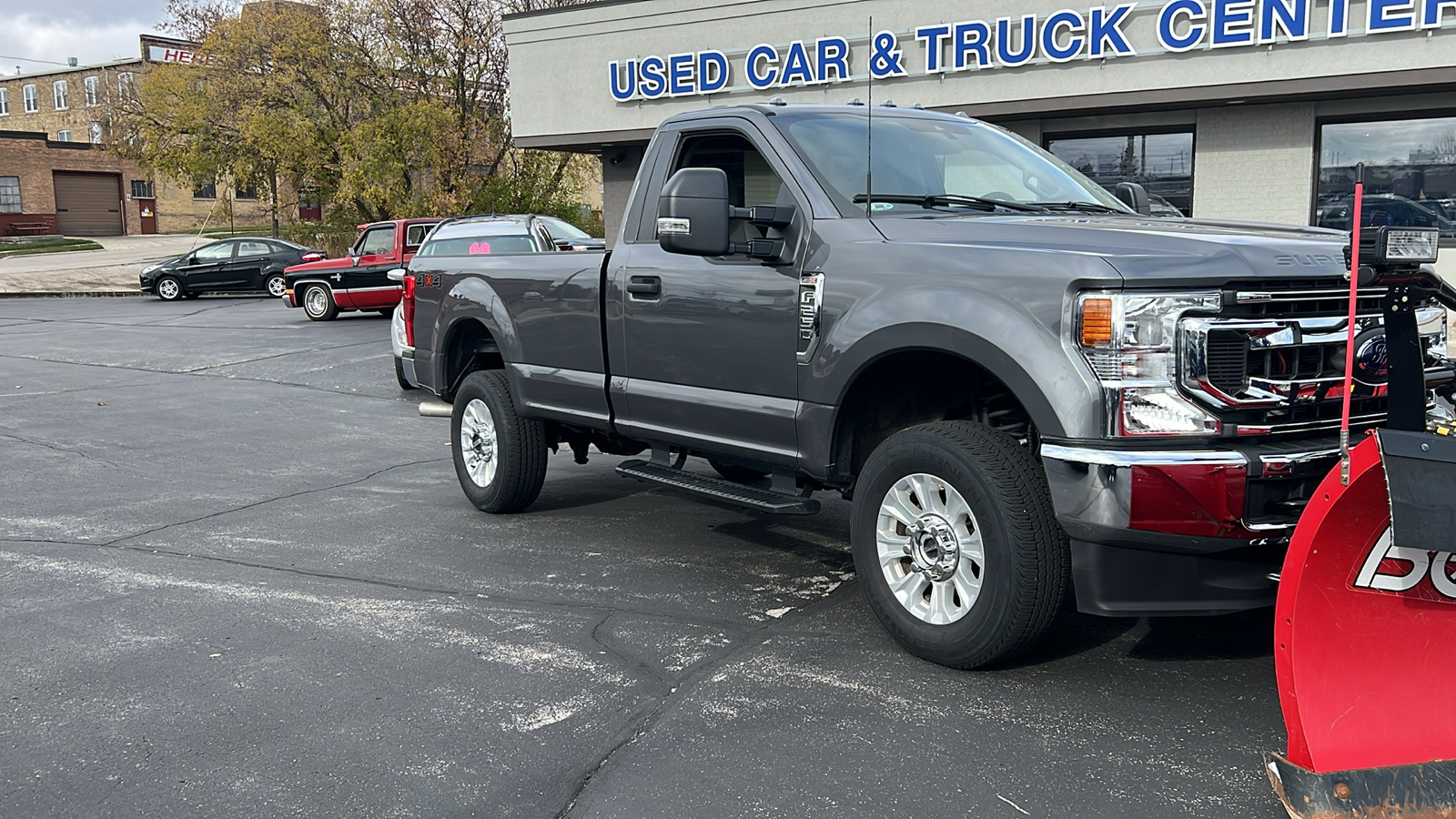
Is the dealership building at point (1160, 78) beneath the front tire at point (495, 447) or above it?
above

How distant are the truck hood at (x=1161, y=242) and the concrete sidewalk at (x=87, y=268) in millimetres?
33715

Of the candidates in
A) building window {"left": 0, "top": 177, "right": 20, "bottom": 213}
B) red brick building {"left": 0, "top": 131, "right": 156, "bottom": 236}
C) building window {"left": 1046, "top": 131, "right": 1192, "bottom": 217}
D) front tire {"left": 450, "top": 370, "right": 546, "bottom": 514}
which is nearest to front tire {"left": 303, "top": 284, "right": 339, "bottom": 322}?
building window {"left": 1046, "top": 131, "right": 1192, "bottom": 217}

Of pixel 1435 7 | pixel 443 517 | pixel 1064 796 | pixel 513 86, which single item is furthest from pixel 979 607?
pixel 513 86

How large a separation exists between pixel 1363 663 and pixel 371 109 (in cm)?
3354

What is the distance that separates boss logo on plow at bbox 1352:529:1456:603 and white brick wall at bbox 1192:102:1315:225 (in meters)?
14.6

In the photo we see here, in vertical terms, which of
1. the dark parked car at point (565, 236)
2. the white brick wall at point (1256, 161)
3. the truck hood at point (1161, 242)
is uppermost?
the white brick wall at point (1256, 161)

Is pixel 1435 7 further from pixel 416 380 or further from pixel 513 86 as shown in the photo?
pixel 513 86

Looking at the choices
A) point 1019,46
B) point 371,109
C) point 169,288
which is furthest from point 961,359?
point 371,109

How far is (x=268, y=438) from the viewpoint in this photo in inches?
409

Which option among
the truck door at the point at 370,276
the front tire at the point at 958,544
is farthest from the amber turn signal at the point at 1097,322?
the truck door at the point at 370,276

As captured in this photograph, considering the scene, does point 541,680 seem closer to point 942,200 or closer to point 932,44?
point 942,200

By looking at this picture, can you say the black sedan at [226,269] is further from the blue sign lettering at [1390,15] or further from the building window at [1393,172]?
the blue sign lettering at [1390,15]

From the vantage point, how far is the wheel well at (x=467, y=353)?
757 centimetres

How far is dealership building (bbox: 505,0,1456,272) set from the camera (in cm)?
1540
